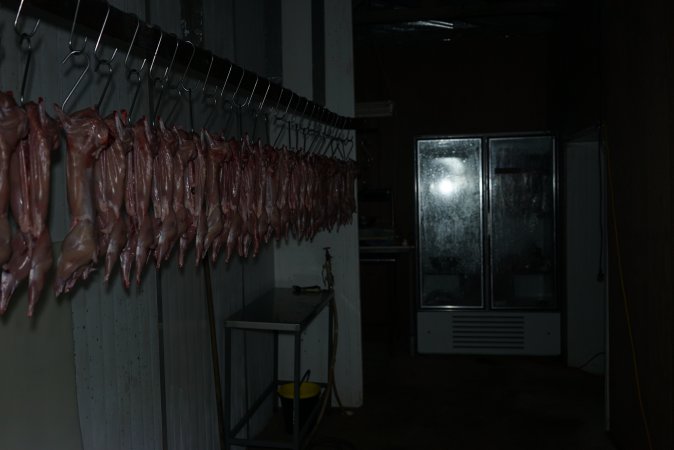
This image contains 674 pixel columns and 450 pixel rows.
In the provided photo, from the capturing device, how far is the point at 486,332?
6.24 metres

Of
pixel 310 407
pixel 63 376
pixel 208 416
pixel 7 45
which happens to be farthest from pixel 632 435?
pixel 7 45

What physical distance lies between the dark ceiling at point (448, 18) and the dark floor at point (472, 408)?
3683mm

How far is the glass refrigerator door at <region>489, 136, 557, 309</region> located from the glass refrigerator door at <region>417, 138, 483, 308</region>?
0.18 meters

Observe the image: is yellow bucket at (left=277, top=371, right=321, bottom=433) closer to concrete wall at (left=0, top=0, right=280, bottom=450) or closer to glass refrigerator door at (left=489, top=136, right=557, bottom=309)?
concrete wall at (left=0, top=0, right=280, bottom=450)

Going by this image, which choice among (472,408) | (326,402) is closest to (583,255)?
(472,408)

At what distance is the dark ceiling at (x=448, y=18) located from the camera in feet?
20.0

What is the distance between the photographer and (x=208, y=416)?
3244 mm

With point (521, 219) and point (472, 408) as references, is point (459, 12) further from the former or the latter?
point (472, 408)

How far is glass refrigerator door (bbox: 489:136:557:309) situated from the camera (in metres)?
6.16

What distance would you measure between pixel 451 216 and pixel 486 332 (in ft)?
4.32

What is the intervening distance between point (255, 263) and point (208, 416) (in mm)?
1220

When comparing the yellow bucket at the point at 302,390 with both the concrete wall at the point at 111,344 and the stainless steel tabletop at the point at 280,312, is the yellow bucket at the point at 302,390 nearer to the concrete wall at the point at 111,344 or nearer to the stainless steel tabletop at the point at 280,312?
the concrete wall at the point at 111,344

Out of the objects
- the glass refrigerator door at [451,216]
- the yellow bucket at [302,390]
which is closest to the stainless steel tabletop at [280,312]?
the yellow bucket at [302,390]

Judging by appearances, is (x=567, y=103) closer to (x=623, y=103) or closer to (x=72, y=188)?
(x=623, y=103)
